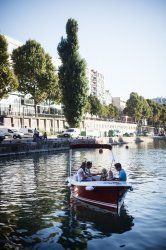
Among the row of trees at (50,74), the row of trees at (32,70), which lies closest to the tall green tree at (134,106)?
the row of trees at (50,74)

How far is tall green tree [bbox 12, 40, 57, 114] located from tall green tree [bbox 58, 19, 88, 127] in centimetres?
700

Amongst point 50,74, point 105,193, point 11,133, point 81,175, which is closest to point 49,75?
point 50,74

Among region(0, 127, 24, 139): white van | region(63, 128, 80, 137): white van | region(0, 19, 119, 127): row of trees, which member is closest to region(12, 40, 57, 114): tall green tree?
region(0, 19, 119, 127): row of trees

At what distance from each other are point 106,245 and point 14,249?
11.2ft

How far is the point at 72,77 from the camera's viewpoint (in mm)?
64188

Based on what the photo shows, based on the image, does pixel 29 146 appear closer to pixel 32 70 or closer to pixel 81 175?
pixel 32 70

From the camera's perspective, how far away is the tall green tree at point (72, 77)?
6391 cm

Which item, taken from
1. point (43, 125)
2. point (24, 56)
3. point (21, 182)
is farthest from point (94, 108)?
point (21, 182)

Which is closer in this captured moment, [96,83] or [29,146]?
[29,146]

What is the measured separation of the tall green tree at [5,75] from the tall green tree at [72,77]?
12938mm

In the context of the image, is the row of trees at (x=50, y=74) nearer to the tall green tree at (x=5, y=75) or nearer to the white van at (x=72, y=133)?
the tall green tree at (x=5, y=75)

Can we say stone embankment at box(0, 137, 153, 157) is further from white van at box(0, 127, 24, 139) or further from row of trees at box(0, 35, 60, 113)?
row of trees at box(0, 35, 60, 113)

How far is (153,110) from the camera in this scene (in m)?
180

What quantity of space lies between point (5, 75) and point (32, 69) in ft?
54.6
